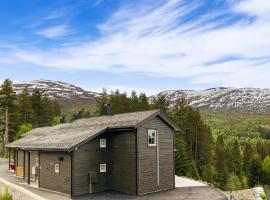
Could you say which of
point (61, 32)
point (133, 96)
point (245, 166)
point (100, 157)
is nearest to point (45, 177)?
Result: point (100, 157)

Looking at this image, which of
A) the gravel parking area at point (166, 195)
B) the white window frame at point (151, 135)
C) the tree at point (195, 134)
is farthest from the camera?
the tree at point (195, 134)

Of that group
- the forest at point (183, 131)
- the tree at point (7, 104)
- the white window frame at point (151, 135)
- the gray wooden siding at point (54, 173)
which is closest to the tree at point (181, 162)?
the forest at point (183, 131)

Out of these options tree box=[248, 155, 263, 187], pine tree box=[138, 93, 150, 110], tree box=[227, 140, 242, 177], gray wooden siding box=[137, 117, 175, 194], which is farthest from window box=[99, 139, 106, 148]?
tree box=[227, 140, 242, 177]

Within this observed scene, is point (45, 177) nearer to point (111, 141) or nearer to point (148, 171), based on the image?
point (111, 141)

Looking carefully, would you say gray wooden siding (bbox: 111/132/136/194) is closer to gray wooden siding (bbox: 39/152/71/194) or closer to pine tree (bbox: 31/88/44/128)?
gray wooden siding (bbox: 39/152/71/194)

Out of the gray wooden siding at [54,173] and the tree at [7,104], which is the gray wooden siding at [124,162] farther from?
the tree at [7,104]

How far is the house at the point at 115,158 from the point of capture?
21.7 metres

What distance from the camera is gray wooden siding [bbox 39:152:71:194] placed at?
857 inches

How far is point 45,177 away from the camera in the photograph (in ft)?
79.9

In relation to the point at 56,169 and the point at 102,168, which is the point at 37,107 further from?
the point at 102,168

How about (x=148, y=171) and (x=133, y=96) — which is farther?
(x=133, y=96)

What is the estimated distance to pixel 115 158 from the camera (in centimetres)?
2330

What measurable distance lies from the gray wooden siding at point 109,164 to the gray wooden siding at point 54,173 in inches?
24.9

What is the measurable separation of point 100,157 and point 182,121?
36.9 meters
